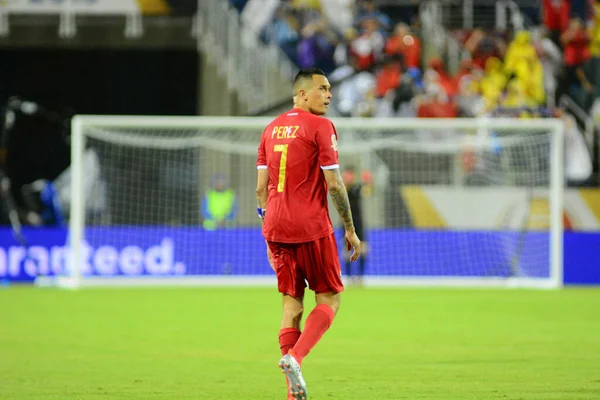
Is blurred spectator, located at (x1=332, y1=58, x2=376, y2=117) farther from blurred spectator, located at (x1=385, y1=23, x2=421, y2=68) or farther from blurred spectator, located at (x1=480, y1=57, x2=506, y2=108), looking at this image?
blurred spectator, located at (x1=480, y1=57, x2=506, y2=108)

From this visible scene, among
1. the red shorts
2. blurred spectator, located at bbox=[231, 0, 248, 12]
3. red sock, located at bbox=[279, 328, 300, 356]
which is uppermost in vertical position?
blurred spectator, located at bbox=[231, 0, 248, 12]

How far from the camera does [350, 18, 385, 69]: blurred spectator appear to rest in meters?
24.2

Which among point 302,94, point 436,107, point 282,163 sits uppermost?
point 436,107

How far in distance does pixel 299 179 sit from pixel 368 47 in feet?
58.6

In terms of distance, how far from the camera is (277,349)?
1014 centimetres

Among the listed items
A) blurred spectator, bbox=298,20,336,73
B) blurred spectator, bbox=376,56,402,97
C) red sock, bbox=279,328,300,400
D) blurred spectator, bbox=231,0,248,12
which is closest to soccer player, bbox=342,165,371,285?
blurred spectator, bbox=376,56,402,97

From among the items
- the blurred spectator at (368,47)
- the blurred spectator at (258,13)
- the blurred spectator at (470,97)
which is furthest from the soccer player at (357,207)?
the blurred spectator at (258,13)

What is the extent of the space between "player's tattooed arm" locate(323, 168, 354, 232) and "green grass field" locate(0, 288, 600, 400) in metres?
1.24

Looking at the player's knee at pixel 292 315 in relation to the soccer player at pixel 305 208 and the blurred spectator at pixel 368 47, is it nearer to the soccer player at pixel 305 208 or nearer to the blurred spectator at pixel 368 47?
the soccer player at pixel 305 208

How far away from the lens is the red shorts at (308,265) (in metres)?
6.71

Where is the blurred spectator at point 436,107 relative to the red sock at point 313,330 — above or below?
above

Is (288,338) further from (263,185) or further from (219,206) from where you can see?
(219,206)

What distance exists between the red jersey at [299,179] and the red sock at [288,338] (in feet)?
1.82

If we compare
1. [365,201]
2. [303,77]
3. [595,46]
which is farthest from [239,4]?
[303,77]
